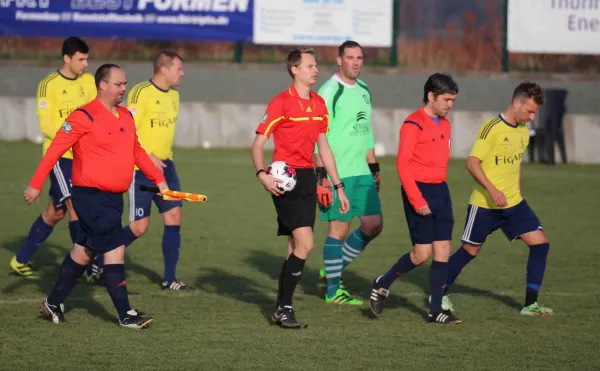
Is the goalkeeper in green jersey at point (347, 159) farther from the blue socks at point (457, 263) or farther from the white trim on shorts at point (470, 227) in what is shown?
the white trim on shorts at point (470, 227)

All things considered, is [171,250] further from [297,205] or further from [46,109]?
[297,205]

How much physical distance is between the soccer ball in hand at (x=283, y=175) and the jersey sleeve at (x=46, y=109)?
3157 mm

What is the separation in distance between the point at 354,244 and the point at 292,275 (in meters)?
1.88

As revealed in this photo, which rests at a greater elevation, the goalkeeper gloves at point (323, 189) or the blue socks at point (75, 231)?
the goalkeeper gloves at point (323, 189)

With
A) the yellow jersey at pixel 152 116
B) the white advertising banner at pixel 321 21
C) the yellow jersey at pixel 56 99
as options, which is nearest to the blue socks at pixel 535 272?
→ the yellow jersey at pixel 152 116

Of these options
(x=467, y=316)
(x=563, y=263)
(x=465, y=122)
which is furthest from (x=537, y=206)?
(x=467, y=316)

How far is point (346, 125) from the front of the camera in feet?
34.5

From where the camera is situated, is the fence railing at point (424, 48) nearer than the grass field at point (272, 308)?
No

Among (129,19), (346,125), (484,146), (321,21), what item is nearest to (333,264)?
(346,125)

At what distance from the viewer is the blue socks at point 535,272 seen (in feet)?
32.1

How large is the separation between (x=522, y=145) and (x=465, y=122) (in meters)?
11.9

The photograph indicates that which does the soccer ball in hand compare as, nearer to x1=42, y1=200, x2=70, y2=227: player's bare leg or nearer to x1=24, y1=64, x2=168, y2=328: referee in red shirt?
x1=24, y1=64, x2=168, y2=328: referee in red shirt

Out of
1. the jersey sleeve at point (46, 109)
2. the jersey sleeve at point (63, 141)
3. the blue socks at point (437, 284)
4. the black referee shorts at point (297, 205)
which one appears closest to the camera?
the jersey sleeve at point (63, 141)

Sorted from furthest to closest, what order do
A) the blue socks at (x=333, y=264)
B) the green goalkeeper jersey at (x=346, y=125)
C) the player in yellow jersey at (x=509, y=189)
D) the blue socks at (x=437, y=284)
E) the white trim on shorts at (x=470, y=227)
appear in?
the green goalkeeper jersey at (x=346, y=125) → the blue socks at (x=333, y=264) → the white trim on shorts at (x=470, y=227) → the player in yellow jersey at (x=509, y=189) → the blue socks at (x=437, y=284)
